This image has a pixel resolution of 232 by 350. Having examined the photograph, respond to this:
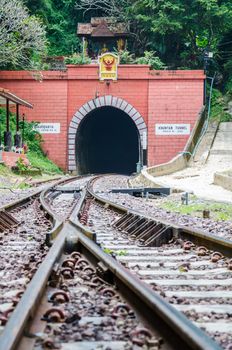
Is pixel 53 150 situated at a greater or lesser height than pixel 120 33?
lesser

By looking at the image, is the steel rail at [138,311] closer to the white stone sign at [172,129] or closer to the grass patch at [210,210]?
the grass patch at [210,210]

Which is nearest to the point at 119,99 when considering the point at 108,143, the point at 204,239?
the point at 108,143

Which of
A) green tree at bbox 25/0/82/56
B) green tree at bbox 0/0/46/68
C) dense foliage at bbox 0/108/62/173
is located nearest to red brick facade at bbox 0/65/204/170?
dense foliage at bbox 0/108/62/173

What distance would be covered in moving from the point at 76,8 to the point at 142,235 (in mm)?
33640

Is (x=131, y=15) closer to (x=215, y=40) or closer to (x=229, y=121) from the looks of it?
(x=215, y=40)

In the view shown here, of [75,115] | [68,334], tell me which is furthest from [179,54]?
[68,334]

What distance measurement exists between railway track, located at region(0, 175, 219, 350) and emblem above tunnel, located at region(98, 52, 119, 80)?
26504 mm

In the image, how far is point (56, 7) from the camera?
1526 inches

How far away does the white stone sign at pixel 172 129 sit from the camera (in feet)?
97.5

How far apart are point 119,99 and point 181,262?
2595cm

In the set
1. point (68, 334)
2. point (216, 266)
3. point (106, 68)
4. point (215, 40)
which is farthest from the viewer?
point (215, 40)

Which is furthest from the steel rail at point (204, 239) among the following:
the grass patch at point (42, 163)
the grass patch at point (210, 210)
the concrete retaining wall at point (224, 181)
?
the grass patch at point (42, 163)

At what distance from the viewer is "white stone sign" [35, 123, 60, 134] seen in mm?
30000

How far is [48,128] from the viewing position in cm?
3009
